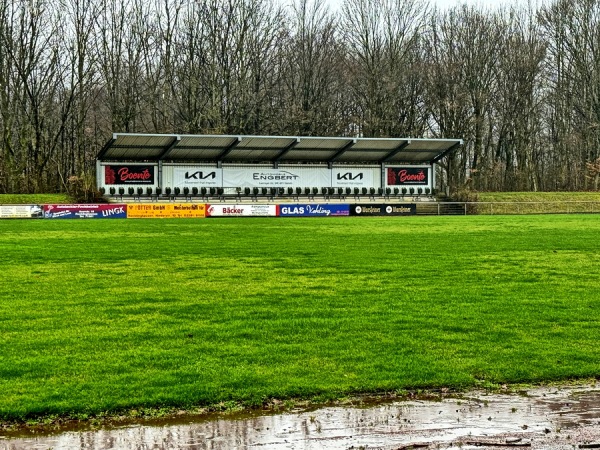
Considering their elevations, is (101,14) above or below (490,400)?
above

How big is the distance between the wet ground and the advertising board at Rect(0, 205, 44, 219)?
1959 inches

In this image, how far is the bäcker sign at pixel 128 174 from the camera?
65.3m

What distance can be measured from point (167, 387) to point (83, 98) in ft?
241

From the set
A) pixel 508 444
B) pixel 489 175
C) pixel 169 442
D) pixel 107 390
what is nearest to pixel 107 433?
pixel 169 442

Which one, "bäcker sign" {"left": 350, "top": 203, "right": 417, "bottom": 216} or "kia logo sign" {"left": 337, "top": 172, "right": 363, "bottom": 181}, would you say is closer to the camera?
"bäcker sign" {"left": 350, "top": 203, "right": 417, "bottom": 216}

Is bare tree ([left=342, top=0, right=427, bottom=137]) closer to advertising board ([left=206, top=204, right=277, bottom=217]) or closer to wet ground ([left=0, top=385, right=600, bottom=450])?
advertising board ([left=206, top=204, right=277, bottom=217])

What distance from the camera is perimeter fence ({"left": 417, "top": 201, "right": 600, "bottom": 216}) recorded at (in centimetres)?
6358

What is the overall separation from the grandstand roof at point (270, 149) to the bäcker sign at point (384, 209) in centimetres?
766

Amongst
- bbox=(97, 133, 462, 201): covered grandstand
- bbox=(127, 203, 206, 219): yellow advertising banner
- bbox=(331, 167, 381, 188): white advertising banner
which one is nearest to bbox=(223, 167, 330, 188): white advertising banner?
bbox=(97, 133, 462, 201): covered grandstand

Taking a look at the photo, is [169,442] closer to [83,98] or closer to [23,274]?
[23,274]

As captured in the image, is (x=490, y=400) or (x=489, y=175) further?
(x=489, y=175)

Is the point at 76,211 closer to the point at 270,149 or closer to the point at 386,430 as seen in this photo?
the point at 270,149

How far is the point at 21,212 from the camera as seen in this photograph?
2104 inches

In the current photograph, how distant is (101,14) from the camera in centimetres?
7462
